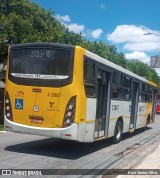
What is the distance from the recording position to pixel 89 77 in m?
11.5

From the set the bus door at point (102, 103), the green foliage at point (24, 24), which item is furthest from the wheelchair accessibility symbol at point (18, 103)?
the green foliage at point (24, 24)

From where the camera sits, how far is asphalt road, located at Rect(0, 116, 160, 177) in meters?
9.88

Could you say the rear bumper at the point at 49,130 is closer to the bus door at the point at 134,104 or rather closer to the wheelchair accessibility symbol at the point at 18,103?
the wheelchair accessibility symbol at the point at 18,103

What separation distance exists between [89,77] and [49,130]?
2.07m

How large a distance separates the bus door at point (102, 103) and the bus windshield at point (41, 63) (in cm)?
171

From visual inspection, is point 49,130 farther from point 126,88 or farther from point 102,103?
point 126,88

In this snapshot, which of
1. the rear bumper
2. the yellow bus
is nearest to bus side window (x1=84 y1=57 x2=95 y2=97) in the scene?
the yellow bus

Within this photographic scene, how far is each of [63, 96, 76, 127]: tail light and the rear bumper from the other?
143 millimetres

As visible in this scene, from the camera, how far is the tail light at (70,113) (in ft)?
34.7

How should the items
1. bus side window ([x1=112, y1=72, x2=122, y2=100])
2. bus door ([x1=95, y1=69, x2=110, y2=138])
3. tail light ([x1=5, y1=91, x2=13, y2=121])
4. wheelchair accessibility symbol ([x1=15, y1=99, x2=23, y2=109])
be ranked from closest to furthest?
wheelchair accessibility symbol ([x1=15, y1=99, x2=23, y2=109]), tail light ([x1=5, y1=91, x2=13, y2=121]), bus door ([x1=95, y1=69, x2=110, y2=138]), bus side window ([x1=112, y1=72, x2=122, y2=100])

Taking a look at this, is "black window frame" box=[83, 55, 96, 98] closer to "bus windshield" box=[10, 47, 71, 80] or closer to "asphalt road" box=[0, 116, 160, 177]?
"bus windshield" box=[10, 47, 71, 80]

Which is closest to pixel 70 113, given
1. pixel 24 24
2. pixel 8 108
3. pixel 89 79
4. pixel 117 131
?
pixel 89 79

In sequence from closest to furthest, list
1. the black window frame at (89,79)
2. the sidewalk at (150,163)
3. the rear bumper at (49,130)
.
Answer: the sidewalk at (150,163) < the rear bumper at (49,130) < the black window frame at (89,79)

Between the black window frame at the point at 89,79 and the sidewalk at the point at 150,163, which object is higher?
the black window frame at the point at 89,79
